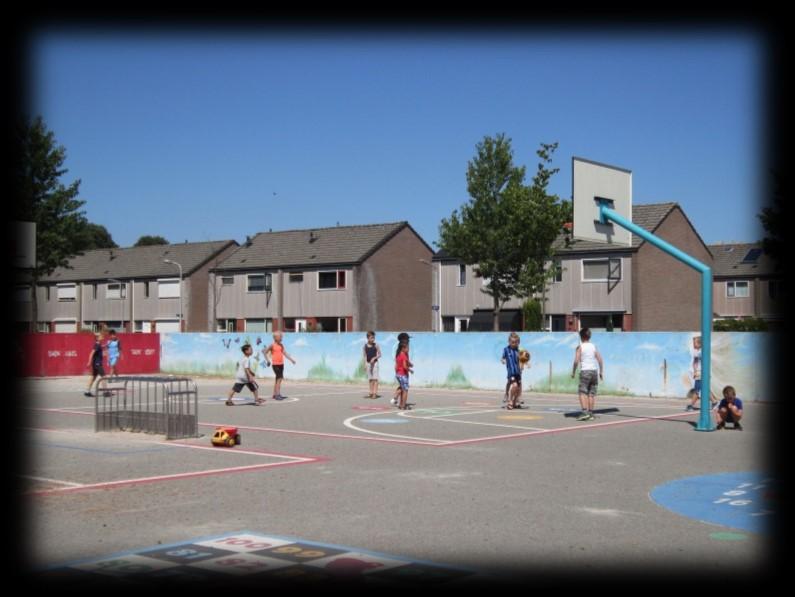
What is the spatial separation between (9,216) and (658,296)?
1684 inches

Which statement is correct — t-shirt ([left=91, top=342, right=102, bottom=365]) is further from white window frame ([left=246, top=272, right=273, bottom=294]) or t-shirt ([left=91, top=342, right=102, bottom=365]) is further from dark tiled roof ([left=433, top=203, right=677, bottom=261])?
white window frame ([left=246, top=272, right=273, bottom=294])

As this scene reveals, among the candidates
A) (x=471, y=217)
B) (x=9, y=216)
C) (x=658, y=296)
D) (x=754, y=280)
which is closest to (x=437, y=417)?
(x=9, y=216)

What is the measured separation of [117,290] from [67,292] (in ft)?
19.0

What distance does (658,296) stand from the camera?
1929 inches

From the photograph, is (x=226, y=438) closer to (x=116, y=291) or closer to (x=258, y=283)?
(x=258, y=283)

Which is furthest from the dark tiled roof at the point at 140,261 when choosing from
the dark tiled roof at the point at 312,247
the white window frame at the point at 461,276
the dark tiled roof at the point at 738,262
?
the dark tiled roof at the point at 738,262

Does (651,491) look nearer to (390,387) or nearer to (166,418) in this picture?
(166,418)

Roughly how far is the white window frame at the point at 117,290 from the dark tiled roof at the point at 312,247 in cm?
949

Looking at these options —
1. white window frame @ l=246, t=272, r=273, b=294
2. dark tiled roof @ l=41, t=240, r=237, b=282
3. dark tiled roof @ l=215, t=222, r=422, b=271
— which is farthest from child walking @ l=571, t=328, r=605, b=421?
dark tiled roof @ l=41, t=240, r=237, b=282

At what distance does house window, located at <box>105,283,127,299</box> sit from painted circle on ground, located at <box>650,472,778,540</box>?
61.4m

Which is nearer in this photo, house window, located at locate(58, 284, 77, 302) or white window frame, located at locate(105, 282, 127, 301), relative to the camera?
white window frame, located at locate(105, 282, 127, 301)

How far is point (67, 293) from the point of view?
2798 inches

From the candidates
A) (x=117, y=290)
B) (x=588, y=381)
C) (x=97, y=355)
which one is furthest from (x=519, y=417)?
(x=117, y=290)

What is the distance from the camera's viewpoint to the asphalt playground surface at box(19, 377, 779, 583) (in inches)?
289
